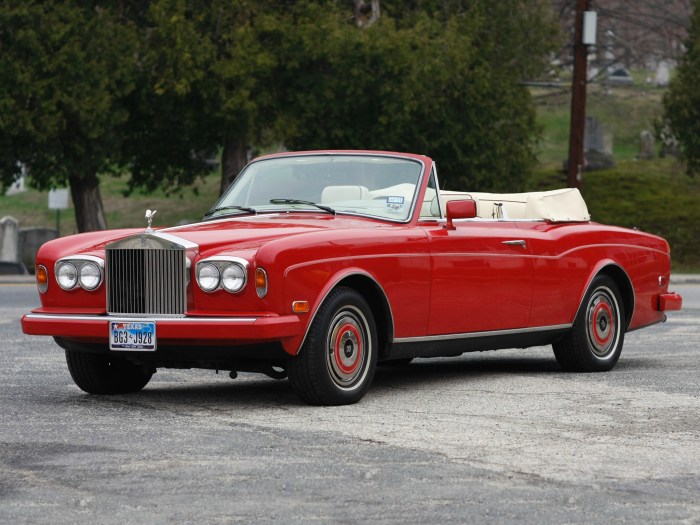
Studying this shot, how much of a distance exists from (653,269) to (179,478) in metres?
6.63

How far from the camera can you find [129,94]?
113 feet

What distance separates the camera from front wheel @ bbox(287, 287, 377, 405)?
29.7 ft

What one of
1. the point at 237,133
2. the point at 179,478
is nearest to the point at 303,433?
the point at 179,478

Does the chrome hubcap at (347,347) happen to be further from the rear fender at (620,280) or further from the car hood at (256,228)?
the rear fender at (620,280)

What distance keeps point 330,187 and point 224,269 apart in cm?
177

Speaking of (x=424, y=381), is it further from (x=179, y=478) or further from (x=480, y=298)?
(x=179, y=478)

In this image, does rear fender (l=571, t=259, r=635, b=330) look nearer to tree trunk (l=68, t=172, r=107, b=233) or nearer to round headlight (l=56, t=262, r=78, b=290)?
round headlight (l=56, t=262, r=78, b=290)

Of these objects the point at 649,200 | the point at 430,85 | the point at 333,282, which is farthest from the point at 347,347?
the point at 649,200

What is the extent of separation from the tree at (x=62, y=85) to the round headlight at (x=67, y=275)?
21930 mm

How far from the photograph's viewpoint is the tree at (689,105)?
37.8 meters

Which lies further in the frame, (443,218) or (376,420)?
(443,218)

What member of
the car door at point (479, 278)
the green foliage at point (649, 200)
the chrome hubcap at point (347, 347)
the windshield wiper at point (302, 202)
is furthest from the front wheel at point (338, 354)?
the green foliage at point (649, 200)

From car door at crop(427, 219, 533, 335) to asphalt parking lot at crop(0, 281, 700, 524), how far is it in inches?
18.1

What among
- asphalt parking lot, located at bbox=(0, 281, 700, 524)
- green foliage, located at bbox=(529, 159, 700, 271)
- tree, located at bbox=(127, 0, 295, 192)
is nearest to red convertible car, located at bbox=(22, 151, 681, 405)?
asphalt parking lot, located at bbox=(0, 281, 700, 524)
